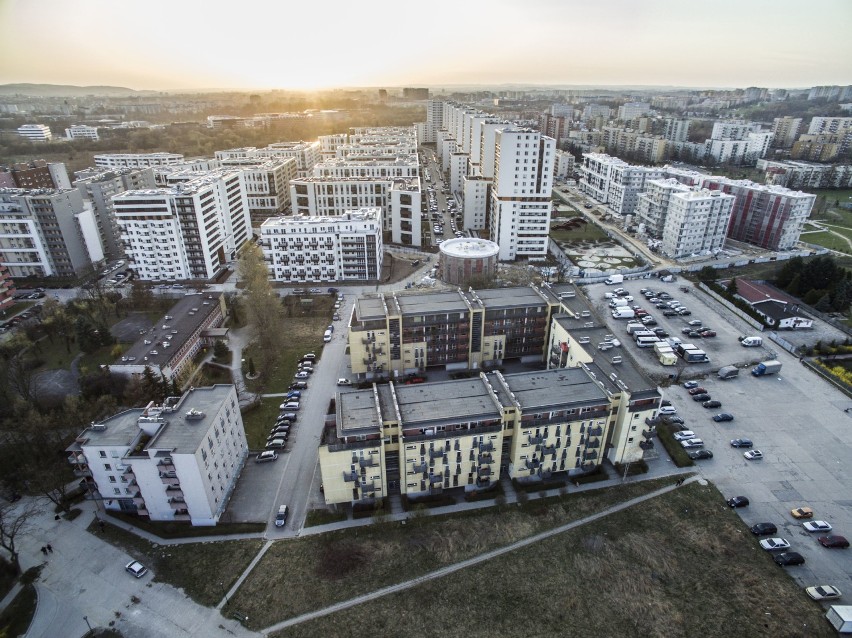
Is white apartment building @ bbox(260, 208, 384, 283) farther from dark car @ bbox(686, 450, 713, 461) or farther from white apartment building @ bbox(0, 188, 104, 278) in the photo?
dark car @ bbox(686, 450, 713, 461)

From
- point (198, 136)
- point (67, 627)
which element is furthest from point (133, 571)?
point (198, 136)

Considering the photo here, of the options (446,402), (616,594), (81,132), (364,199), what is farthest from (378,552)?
(81,132)

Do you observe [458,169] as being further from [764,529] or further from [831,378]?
[764,529]

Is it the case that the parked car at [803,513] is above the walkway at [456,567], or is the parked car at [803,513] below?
above

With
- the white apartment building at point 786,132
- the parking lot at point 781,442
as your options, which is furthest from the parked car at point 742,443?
the white apartment building at point 786,132

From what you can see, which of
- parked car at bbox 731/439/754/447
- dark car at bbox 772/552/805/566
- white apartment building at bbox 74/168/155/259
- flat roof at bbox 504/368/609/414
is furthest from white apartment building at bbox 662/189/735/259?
white apartment building at bbox 74/168/155/259

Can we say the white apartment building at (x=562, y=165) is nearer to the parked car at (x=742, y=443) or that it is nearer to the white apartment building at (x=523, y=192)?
the white apartment building at (x=523, y=192)
